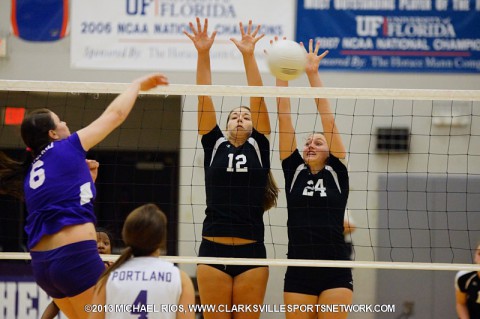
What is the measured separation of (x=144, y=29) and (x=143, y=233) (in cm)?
745

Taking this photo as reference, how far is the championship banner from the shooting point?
10.8 m

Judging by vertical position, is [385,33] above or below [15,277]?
above

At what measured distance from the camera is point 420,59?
1086cm

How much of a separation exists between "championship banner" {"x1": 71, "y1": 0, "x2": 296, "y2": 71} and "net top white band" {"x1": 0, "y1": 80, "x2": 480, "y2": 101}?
4.89 metres

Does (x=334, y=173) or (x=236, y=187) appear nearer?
(x=236, y=187)

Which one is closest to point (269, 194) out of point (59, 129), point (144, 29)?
point (59, 129)

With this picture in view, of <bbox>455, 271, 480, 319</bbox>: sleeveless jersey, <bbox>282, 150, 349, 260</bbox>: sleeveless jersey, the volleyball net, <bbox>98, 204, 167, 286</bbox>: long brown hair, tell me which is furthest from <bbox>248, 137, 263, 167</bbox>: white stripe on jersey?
the volleyball net

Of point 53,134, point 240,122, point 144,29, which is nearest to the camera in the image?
point 53,134

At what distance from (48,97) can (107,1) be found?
2.27m

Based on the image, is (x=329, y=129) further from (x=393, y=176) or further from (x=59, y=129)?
(x=393, y=176)

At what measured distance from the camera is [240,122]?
6035mm

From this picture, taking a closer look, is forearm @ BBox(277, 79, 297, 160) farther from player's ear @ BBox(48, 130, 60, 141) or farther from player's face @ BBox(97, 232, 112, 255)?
player's ear @ BBox(48, 130, 60, 141)

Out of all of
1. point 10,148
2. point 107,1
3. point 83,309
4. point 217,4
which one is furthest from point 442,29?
point 83,309

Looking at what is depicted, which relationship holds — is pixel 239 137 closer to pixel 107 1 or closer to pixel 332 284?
pixel 332 284
